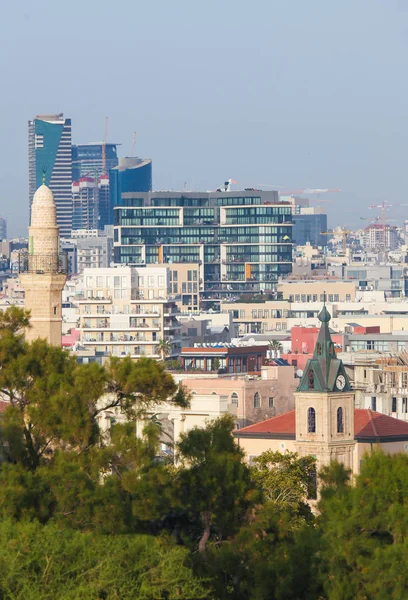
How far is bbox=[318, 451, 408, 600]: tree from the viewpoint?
5825 cm

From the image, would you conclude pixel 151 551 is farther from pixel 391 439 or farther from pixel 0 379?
pixel 391 439

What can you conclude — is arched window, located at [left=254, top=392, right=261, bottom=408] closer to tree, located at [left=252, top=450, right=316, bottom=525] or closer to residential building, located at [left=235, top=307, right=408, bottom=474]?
residential building, located at [left=235, top=307, right=408, bottom=474]

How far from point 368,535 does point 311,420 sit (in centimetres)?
2828

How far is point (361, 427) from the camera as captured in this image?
93625 mm

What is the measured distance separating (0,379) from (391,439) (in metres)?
35.8

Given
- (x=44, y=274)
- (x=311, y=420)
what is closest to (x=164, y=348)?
(x=44, y=274)

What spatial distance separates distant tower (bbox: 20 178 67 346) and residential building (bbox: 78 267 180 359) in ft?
228

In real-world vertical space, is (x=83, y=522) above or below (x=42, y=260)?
below

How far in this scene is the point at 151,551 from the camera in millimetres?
55625

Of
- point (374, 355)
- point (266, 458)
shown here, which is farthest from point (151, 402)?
point (374, 355)

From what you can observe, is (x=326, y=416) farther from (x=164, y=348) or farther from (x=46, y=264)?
(x=164, y=348)

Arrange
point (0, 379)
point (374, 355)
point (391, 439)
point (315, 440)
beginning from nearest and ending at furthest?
point (0, 379) → point (315, 440) → point (391, 439) → point (374, 355)

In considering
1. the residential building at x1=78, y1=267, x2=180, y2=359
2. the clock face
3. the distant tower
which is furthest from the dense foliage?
the residential building at x1=78, y1=267, x2=180, y2=359

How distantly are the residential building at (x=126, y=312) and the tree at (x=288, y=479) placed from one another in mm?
85700
